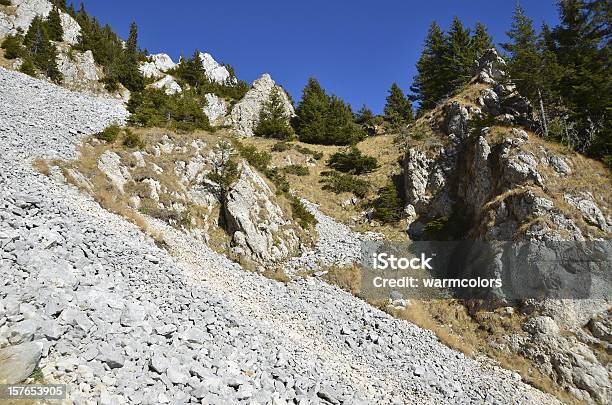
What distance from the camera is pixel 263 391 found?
950 cm

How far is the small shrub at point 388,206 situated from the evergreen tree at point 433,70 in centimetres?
2584

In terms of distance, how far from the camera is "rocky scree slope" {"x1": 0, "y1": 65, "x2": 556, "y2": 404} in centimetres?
810

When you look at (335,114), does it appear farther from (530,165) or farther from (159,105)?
(530,165)

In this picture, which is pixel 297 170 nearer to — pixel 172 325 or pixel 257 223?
pixel 257 223

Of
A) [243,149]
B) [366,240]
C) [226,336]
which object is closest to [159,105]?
[243,149]

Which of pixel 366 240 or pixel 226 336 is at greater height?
pixel 366 240

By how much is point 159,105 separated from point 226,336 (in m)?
33.4

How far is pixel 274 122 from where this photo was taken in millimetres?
59844

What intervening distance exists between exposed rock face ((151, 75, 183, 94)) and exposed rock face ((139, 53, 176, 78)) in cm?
368

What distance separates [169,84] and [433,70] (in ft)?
189

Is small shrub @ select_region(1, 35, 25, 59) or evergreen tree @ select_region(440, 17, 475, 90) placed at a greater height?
evergreen tree @ select_region(440, 17, 475, 90)

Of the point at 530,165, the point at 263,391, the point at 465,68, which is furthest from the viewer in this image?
the point at 465,68

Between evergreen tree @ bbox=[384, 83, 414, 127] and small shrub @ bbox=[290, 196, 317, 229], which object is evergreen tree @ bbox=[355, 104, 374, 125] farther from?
small shrub @ bbox=[290, 196, 317, 229]

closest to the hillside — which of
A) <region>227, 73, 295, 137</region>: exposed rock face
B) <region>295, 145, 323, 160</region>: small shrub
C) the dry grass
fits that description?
the dry grass
